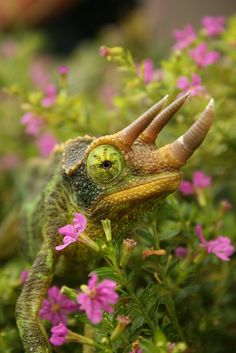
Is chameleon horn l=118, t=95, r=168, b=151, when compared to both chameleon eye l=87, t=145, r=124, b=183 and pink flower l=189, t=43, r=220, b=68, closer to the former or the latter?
chameleon eye l=87, t=145, r=124, b=183

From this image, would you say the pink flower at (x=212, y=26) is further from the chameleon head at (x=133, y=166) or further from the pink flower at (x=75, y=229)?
the pink flower at (x=75, y=229)

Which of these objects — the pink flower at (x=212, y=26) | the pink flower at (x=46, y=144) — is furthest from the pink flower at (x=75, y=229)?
the pink flower at (x=46, y=144)

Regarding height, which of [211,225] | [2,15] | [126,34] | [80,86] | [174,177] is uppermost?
[2,15]

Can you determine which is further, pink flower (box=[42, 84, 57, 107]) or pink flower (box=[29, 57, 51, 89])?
pink flower (box=[29, 57, 51, 89])

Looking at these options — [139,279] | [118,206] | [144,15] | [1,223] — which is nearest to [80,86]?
[144,15]

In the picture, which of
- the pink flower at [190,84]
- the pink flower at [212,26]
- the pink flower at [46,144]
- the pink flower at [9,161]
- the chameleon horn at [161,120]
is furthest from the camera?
the pink flower at [9,161]

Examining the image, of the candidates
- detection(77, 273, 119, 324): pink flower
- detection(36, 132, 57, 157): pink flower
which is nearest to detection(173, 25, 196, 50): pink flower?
detection(36, 132, 57, 157): pink flower

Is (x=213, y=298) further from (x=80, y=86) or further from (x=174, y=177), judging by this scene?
(x=80, y=86)

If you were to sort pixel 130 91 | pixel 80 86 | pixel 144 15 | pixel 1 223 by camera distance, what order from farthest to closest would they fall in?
pixel 144 15 → pixel 80 86 → pixel 1 223 → pixel 130 91
